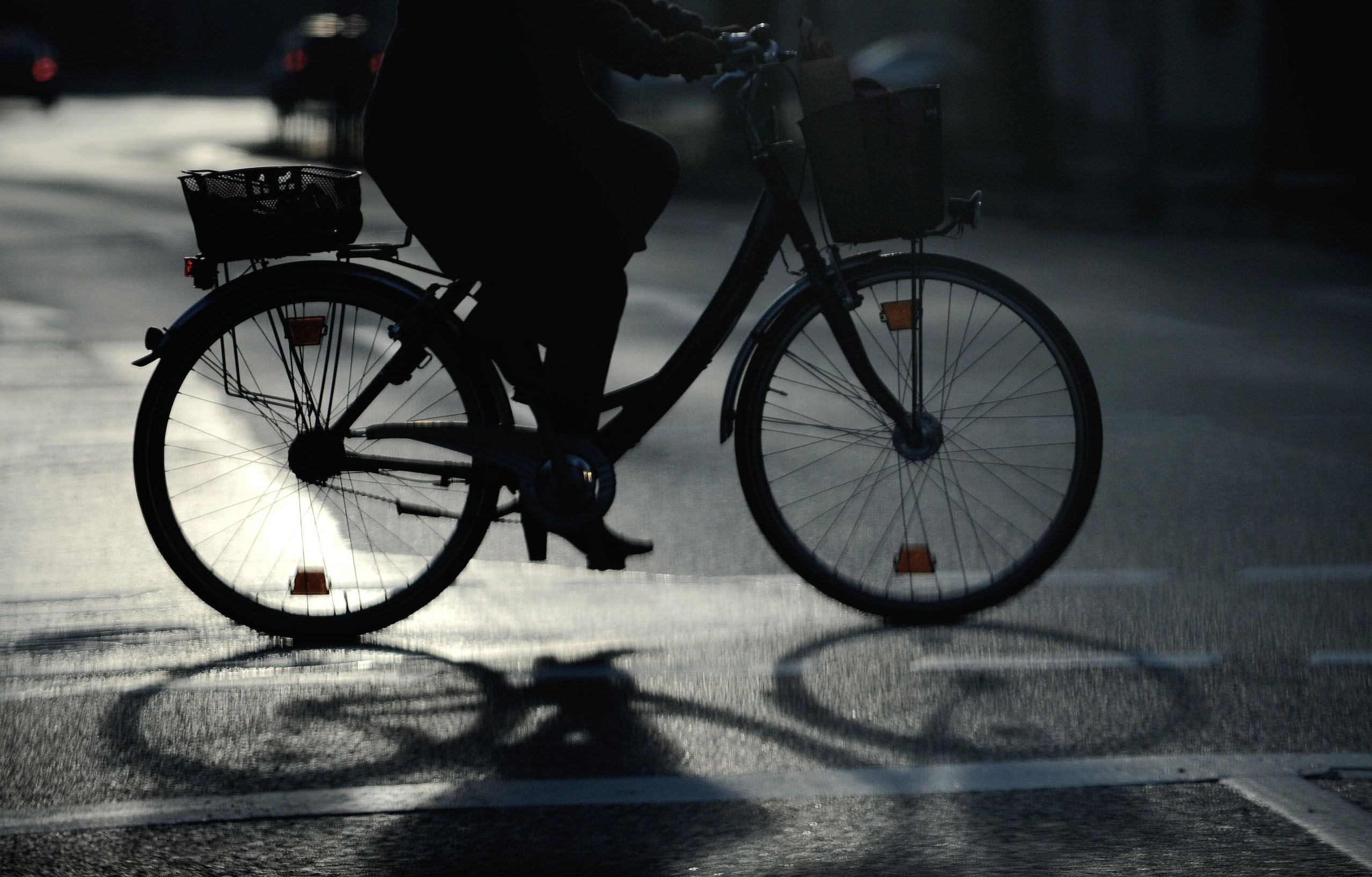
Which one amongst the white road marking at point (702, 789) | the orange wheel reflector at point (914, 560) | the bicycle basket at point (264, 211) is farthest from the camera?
the orange wheel reflector at point (914, 560)

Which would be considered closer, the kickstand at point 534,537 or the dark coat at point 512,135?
the dark coat at point 512,135

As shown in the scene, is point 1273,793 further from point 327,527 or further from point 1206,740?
point 327,527

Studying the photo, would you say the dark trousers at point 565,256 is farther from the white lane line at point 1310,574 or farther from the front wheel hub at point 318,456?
the white lane line at point 1310,574

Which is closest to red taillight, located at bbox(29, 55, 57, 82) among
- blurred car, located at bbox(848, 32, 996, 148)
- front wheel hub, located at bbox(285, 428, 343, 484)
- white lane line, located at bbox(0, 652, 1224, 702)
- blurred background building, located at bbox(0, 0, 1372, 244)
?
blurred background building, located at bbox(0, 0, 1372, 244)

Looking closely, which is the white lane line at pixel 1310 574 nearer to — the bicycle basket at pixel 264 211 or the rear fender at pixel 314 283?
the rear fender at pixel 314 283

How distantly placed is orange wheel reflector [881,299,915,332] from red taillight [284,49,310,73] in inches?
1072

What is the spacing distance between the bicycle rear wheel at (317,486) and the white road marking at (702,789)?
3.54ft

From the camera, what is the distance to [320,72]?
3066cm

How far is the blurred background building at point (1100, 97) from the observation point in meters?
18.1

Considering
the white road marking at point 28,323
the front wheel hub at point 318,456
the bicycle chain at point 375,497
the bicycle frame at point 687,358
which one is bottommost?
the bicycle chain at point 375,497

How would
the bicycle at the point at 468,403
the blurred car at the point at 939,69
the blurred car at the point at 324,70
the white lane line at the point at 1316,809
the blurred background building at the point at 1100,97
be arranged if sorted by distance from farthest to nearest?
the blurred car at the point at 939,69, the blurred car at the point at 324,70, the blurred background building at the point at 1100,97, the bicycle at the point at 468,403, the white lane line at the point at 1316,809

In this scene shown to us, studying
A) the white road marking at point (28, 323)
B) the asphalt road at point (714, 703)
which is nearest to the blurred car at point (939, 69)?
the white road marking at point (28, 323)

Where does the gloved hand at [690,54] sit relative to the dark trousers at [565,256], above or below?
above

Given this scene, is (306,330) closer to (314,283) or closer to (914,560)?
(314,283)
